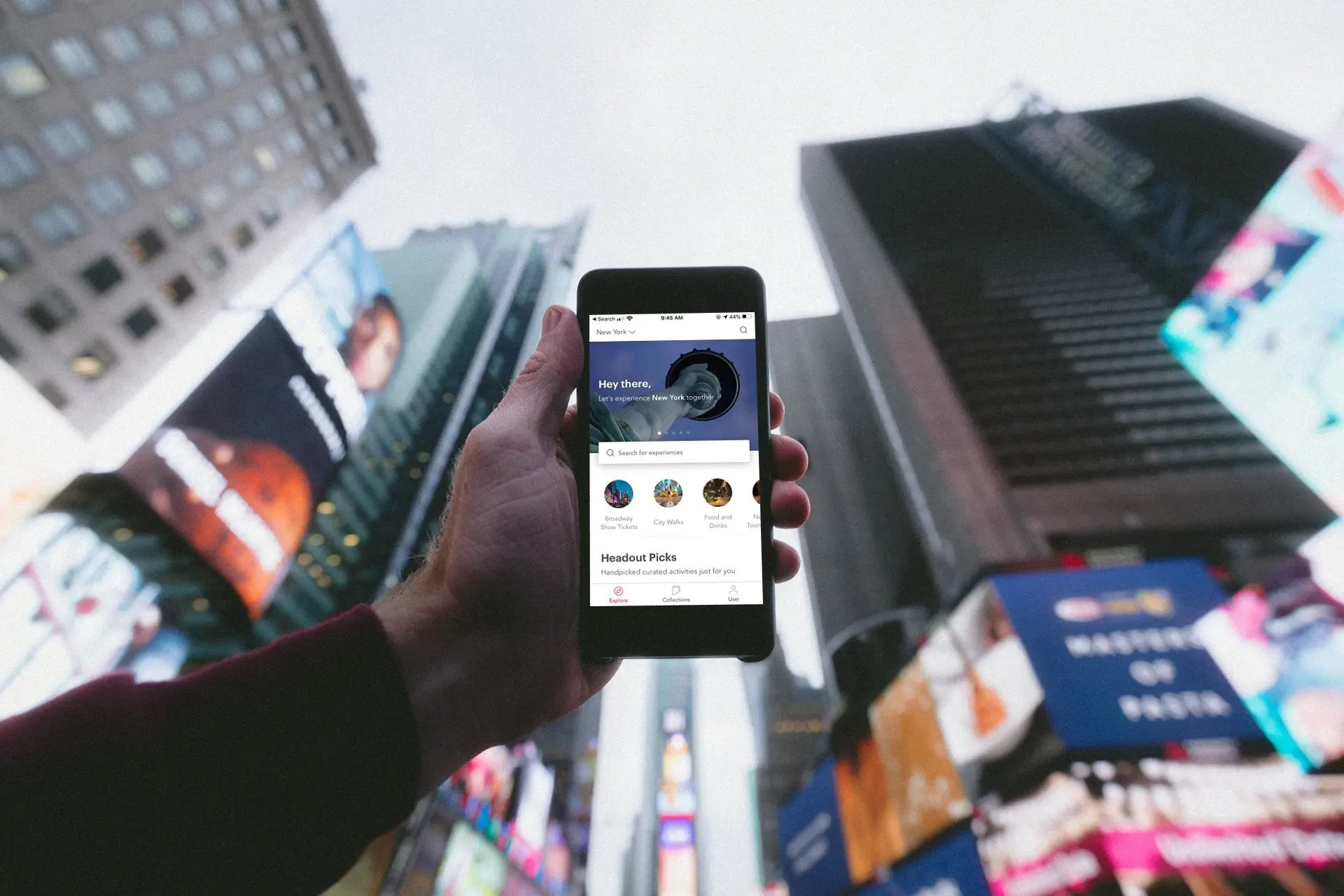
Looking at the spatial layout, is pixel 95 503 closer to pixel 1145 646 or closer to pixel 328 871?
pixel 328 871

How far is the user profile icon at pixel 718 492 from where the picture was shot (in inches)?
109

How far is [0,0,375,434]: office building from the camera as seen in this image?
2227 cm

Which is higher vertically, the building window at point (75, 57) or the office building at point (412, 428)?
the building window at point (75, 57)

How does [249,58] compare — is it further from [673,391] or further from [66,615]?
[673,391]

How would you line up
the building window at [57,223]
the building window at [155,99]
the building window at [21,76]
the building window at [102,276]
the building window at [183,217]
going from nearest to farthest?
the building window at [21,76] < the building window at [57,223] < the building window at [102,276] < the building window at [155,99] < the building window at [183,217]

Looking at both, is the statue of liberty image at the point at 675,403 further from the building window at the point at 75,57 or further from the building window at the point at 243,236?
the building window at the point at 243,236

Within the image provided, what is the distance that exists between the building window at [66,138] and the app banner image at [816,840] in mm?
39368

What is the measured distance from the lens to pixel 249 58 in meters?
34.2

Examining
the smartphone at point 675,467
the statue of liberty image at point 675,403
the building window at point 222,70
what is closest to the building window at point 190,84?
the building window at point 222,70

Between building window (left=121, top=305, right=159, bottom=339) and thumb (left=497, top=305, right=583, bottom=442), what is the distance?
36923mm

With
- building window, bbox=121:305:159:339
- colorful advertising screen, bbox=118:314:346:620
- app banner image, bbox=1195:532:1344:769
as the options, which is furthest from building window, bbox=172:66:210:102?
app banner image, bbox=1195:532:1344:769

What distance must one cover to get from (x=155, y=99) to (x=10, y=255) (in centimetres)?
1251

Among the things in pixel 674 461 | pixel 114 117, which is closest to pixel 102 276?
pixel 114 117

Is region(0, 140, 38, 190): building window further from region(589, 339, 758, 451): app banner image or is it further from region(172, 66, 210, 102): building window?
region(589, 339, 758, 451): app banner image
